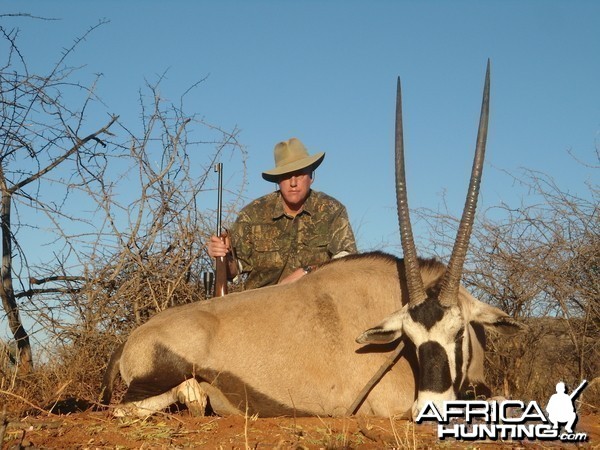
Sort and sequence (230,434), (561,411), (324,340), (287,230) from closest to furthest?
(230,434) < (561,411) < (324,340) < (287,230)

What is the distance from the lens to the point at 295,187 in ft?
24.9

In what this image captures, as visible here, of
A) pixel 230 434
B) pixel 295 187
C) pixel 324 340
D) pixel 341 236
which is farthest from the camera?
pixel 295 187

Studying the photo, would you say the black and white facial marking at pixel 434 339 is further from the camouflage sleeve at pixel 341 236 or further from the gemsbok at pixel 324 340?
the camouflage sleeve at pixel 341 236

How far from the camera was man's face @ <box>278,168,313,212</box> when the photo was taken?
758 centimetres

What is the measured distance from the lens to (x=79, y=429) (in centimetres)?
467

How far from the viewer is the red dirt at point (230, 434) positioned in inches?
164

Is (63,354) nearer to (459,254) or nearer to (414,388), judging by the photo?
(414,388)

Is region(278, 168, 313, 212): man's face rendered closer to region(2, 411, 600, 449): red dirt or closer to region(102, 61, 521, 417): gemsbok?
region(102, 61, 521, 417): gemsbok

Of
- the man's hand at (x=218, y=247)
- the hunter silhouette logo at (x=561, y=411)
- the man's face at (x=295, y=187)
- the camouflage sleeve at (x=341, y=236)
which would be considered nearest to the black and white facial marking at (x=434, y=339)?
the hunter silhouette logo at (x=561, y=411)

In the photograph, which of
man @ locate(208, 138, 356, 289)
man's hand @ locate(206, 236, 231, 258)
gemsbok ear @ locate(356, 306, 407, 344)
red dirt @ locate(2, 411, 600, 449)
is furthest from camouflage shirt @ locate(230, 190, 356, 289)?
red dirt @ locate(2, 411, 600, 449)

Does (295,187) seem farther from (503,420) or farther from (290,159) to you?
(503,420)

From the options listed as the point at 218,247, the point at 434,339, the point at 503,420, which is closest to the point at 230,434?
the point at 434,339

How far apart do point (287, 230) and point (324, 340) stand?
223 cm

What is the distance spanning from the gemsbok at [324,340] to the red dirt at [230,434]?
371 mm
